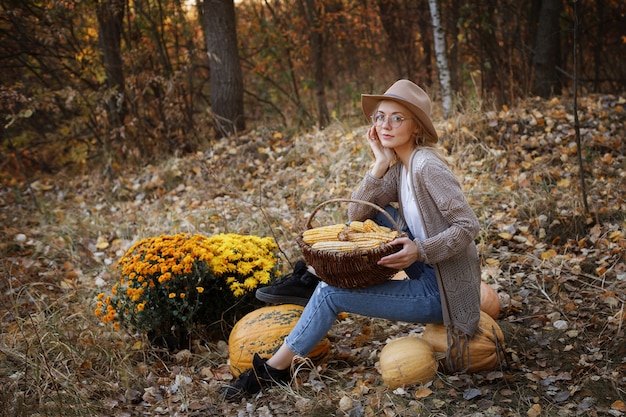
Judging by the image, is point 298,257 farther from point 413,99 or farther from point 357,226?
point 413,99

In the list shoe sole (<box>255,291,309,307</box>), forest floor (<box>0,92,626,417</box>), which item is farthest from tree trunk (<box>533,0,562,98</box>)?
shoe sole (<box>255,291,309,307</box>)

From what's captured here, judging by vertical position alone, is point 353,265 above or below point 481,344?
above

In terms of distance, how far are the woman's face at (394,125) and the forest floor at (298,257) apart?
127 cm

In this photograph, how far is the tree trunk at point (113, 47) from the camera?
8.45 meters

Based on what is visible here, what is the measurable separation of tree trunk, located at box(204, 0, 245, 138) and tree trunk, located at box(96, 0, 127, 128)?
1336mm

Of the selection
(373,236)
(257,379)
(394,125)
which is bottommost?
(257,379)

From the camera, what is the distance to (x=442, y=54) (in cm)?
765

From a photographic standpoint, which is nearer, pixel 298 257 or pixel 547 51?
pixel 298 257

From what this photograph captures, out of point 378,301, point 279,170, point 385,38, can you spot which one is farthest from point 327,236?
point 385,38

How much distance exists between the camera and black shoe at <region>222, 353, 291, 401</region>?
3.22 meters

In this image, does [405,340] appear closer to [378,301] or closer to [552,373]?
[378,301]

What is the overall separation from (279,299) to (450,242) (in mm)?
1149

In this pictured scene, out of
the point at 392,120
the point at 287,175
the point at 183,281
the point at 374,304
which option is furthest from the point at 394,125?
the point at 287,175

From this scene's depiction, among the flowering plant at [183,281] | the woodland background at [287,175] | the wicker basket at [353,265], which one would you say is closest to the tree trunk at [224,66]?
the woodland background at [287,175]
